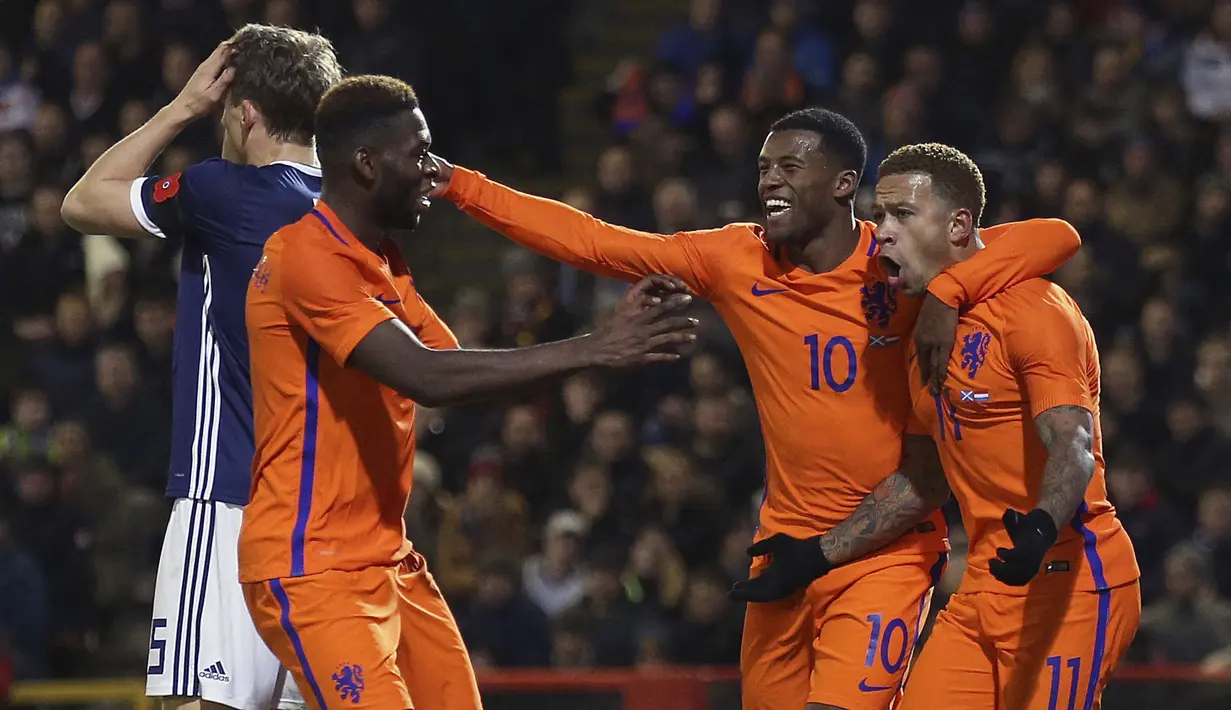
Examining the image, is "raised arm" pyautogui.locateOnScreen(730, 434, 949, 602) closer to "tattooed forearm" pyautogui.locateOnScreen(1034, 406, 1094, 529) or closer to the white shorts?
"tattooed forearm" pyautogui.locateOnScreen(1034, 406, 1094, 529)

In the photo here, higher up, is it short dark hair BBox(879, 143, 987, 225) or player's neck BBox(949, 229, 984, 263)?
short dark hair BBox(879, 143, 987, 225)

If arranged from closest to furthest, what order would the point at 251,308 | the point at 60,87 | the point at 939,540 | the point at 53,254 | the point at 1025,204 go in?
the point at 251,308 → the point at 939,540 → the point at 1025,204 → the point at 53,254 → the point at 60,87

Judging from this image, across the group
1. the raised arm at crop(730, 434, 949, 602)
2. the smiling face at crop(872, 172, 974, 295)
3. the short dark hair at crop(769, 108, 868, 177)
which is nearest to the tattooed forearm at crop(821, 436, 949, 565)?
the raised arm at crop(730, 434, 949, 602)

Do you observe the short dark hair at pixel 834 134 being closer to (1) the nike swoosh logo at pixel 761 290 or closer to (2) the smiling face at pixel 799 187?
(2) the smiling face at pixel 799 187

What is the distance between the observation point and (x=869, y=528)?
550 centimetres

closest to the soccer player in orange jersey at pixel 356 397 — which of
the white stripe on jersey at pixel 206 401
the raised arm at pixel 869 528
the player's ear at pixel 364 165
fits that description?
the player's ear at pixel 364 165

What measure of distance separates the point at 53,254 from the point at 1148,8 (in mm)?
7113

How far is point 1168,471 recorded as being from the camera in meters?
9.99

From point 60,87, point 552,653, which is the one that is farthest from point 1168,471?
point 60,87

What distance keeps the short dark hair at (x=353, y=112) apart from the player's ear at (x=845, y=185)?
1324 mm

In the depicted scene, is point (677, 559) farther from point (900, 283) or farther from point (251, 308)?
point (251, 308)

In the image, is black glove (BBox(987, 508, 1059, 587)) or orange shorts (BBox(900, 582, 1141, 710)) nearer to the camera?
black glove (BBox(987, 508, 1059, 587))

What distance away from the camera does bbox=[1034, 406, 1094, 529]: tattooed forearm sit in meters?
4.84

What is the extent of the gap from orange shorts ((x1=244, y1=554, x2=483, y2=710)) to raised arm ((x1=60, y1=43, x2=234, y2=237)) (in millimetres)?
1309
